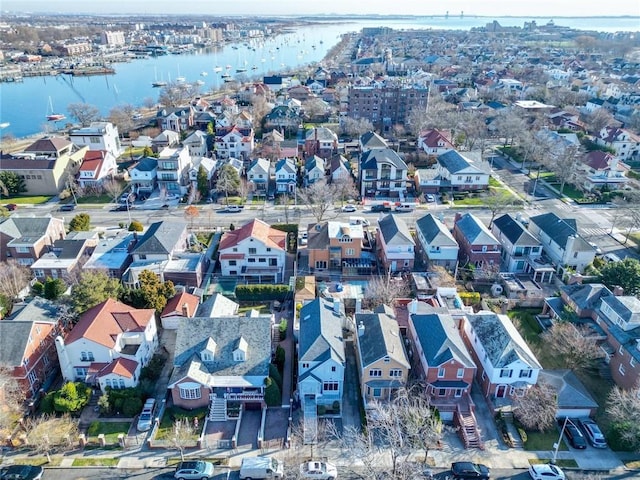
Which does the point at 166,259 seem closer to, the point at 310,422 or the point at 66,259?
the point at 66,259

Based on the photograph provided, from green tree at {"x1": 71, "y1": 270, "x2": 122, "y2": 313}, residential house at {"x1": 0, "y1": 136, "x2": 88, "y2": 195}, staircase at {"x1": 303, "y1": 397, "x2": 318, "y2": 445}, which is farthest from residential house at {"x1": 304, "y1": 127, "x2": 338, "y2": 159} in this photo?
staircase at {"x1": 303, "y1": 397, "x2": 318, "y2": 445}

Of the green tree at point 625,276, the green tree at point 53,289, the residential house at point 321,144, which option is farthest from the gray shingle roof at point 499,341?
the residential house at point 321,144

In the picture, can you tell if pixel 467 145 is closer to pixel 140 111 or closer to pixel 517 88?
pixel 517 88

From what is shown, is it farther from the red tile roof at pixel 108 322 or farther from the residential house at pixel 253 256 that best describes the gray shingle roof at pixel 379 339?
the red tile roof at pixel 108 322

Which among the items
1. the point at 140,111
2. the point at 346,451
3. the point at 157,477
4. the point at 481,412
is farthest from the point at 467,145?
the point at 140,111

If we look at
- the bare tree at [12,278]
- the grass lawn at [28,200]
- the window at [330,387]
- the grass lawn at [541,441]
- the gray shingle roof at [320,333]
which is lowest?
the grass lawn at [28,200]
